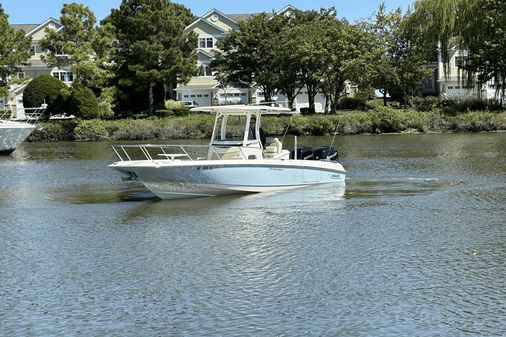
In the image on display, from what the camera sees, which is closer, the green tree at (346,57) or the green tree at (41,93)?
the green tree at (346,57)

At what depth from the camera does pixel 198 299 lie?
12.4 meters

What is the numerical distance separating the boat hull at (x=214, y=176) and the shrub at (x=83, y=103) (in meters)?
45.2

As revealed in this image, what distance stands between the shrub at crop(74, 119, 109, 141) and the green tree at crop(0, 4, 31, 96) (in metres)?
9.92

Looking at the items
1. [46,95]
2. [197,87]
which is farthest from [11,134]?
[197,87]

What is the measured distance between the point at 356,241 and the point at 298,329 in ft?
20.5

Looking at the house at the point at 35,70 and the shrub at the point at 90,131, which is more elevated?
the house at the point at 35,70

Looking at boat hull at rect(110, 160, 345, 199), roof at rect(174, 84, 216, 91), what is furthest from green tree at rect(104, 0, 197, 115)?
boat hull at rect(110, 160, 345, 199)

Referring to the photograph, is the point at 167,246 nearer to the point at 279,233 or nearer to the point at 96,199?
the point at 279,233

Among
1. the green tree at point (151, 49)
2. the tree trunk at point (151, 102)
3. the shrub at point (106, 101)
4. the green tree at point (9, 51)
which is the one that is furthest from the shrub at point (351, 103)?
the green tree at point (9, 51)

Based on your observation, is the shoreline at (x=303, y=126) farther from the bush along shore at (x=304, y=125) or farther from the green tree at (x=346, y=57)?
the green tree at (x=346, y=57)

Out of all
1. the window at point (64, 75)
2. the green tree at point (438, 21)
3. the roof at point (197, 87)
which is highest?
the green tree at point (438, 21)

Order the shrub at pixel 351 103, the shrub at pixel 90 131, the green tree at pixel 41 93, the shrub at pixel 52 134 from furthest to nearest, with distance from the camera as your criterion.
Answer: the shrub at pixel 351 103, the green tree at pixel 41 93, the shrub at pixel 52 134, the shrub at pixel 90 131

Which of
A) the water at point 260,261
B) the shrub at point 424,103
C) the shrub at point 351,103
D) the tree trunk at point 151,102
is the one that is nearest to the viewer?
the water at point 260,261

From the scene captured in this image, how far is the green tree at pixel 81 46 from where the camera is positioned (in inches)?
2685
